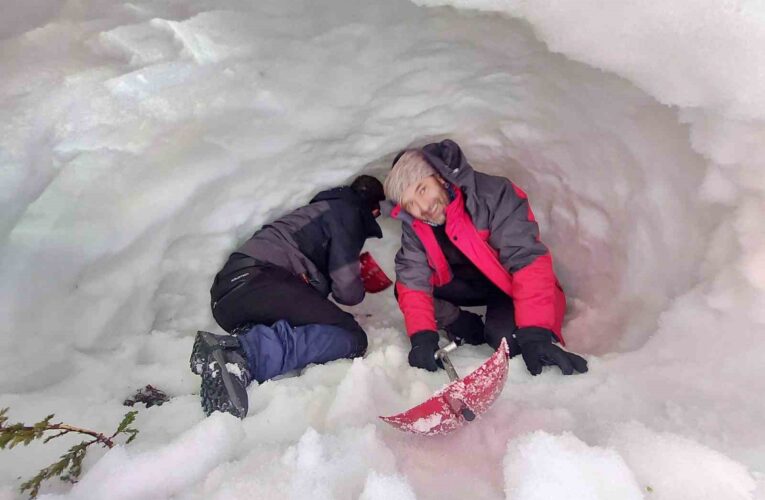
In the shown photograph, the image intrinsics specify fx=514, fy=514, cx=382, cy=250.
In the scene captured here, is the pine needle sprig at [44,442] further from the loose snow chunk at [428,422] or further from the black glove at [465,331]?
the black glove at [465,331]

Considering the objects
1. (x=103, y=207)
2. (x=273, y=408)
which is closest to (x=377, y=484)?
(x=273, y=408)

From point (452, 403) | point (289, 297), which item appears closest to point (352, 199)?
point (289, 297)

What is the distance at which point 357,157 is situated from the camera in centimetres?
212

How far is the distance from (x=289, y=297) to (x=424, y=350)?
1.74ft

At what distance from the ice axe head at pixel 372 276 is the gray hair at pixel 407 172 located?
0.63 meters

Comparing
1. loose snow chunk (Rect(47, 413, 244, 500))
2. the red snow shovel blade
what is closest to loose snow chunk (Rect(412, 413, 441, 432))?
the red snow shovel blade

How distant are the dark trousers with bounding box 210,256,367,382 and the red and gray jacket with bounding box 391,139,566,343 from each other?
0.87 ft

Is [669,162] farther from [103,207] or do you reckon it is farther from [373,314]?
[103,207]

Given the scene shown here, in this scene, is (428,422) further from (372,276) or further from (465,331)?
(372,276)

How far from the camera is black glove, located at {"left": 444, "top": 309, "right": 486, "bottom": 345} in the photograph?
2160 mm

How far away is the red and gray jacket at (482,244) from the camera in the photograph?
1.80 metres

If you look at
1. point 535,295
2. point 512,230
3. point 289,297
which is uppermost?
point 512,230

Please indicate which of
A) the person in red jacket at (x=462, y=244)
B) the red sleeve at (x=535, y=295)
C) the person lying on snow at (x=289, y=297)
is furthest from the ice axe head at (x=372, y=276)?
the red sleeve at (x=535, y=295)

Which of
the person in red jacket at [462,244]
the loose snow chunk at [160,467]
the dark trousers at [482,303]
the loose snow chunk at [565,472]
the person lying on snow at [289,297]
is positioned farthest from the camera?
the dark trousers at [482,303]
